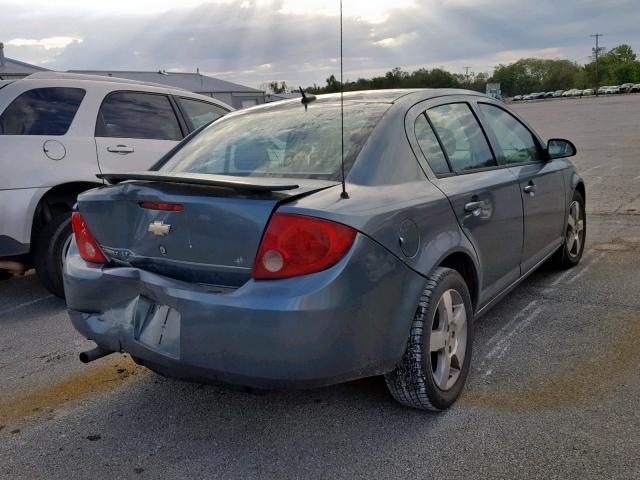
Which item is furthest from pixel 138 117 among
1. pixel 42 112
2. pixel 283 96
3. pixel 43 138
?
pixel 283 96

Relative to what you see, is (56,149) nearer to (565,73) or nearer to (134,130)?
(134,130)

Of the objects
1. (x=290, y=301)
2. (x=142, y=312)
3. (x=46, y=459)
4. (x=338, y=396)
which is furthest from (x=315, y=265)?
(x=46, y=459)

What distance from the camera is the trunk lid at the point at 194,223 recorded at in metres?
2.49

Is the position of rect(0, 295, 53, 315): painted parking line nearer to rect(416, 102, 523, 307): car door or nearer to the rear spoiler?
the rear spoiler

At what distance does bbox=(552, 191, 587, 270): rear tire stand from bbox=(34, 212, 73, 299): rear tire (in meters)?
4.15

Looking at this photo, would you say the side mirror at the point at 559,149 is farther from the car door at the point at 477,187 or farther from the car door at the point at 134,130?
the car door at the point at 134,130

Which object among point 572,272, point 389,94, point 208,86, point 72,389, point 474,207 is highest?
point 208,86

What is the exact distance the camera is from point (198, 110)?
652 cm

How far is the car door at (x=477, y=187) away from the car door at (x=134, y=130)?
3.15 meters

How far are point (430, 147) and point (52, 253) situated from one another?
3.30 metres

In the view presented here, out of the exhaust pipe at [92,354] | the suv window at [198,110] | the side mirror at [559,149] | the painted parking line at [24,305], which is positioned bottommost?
the painted parking line at [24,305]

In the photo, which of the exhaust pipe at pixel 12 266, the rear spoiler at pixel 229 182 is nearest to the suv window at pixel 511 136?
the rear spoiler at pixel 229 182

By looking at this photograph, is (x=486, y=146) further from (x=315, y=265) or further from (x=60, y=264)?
(x=60, y=264)

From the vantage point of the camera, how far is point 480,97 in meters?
4.21
